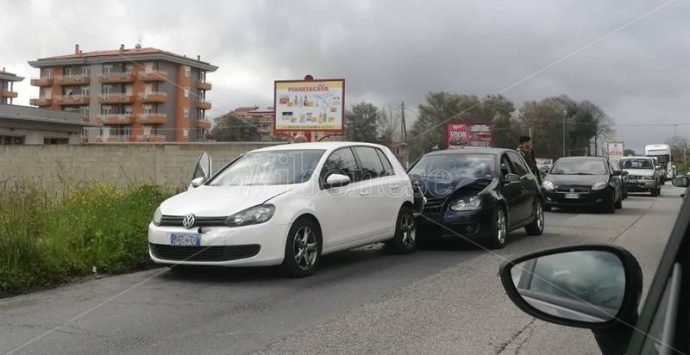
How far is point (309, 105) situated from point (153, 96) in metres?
72.0

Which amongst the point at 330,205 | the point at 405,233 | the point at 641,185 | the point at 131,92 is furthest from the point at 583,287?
the point at 131,92

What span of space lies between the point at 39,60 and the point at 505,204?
355ft

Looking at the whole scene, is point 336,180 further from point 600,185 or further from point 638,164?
point 638,164

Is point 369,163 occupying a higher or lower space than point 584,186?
higher

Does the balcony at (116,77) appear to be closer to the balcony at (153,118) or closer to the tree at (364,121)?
the balcony at (153,118)

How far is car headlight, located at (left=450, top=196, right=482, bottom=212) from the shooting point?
9.27 metres

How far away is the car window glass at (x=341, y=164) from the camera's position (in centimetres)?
798

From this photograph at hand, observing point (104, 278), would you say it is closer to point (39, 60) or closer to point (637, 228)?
point (637, 228)

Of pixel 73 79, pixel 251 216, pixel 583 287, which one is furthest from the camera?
pixel 73 79

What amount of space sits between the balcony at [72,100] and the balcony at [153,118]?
1153 centimetres

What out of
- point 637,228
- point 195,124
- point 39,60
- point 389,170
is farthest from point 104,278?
point 39,60

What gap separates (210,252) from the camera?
22.2 feet

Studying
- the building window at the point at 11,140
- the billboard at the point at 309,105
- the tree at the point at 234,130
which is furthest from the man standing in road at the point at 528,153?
the tree at the point at 234,130

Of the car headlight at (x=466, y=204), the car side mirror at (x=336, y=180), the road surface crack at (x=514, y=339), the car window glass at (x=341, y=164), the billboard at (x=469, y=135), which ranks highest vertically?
the billboard at (x=469, y=135)
